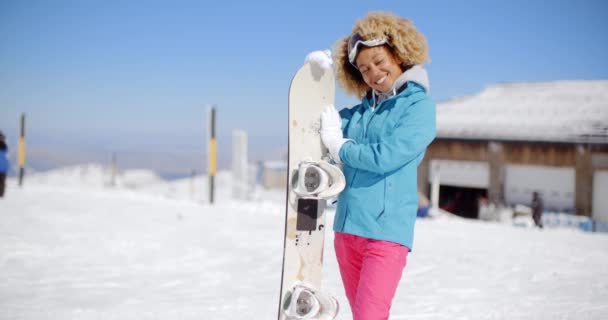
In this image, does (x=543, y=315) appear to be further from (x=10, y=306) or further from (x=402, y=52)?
(x=10, y=306)

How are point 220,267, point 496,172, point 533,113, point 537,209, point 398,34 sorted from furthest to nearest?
point 533,113, point 496,172, point 537,209, point 220,267, point 398,34

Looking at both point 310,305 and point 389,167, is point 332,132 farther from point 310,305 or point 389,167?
point 310,305

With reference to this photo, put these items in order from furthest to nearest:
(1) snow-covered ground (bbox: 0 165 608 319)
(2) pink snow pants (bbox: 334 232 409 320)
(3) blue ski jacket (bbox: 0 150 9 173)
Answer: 1. (3) blue ski jacket (bbox: 0 150 9 173)
2. (1) snow-covered ground (bbox: 0 165 608 319)
3. (2) pink snow pants (bbox: 334 232 409 320)

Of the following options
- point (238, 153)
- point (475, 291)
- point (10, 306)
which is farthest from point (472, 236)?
point (238, 153)

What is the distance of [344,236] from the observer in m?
1.93

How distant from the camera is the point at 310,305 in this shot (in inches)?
82.5

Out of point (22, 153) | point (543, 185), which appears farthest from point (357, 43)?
point (543, 185)

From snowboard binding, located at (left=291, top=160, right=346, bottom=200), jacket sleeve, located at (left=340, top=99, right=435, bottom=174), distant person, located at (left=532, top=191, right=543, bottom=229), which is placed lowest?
distant person, located at (left=532, top=191, right=543, bottom=229)

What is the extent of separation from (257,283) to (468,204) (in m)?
12.4

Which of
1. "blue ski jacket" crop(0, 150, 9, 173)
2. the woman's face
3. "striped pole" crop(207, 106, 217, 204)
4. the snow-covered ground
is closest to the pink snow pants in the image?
the woman's face

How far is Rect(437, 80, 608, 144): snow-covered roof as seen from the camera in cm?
1315

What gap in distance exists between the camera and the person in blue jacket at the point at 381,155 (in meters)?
1.77

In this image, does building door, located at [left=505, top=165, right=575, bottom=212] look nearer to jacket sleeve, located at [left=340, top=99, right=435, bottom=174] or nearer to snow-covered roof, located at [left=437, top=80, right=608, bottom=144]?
snow-covered roof, located at [left=437, top=80, right=608, bottom=144]

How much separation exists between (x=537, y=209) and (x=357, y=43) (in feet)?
38.1
